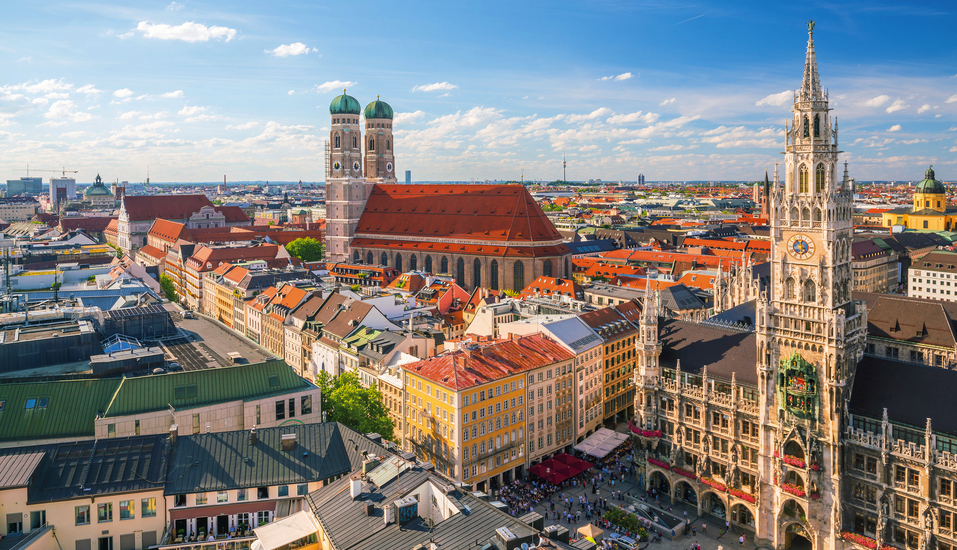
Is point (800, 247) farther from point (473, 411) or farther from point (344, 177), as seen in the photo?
point (344, 177)

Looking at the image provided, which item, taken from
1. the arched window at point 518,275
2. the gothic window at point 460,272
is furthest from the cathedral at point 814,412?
the gothic window at point 460,272

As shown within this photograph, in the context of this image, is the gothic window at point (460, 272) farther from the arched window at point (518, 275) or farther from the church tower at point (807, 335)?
the church tower at point (807, 335)

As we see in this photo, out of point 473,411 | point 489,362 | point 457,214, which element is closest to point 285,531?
point 473,411

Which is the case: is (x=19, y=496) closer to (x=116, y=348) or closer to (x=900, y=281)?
(x=116, y=348)

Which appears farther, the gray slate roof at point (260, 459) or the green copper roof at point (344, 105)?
the green copper roof at point (344, 105)

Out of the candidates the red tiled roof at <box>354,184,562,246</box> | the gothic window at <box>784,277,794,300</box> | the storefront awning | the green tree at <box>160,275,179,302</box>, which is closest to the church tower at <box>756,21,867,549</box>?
the gothic window at <box>784,277,794,300</box>

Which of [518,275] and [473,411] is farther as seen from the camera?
[518,275]
